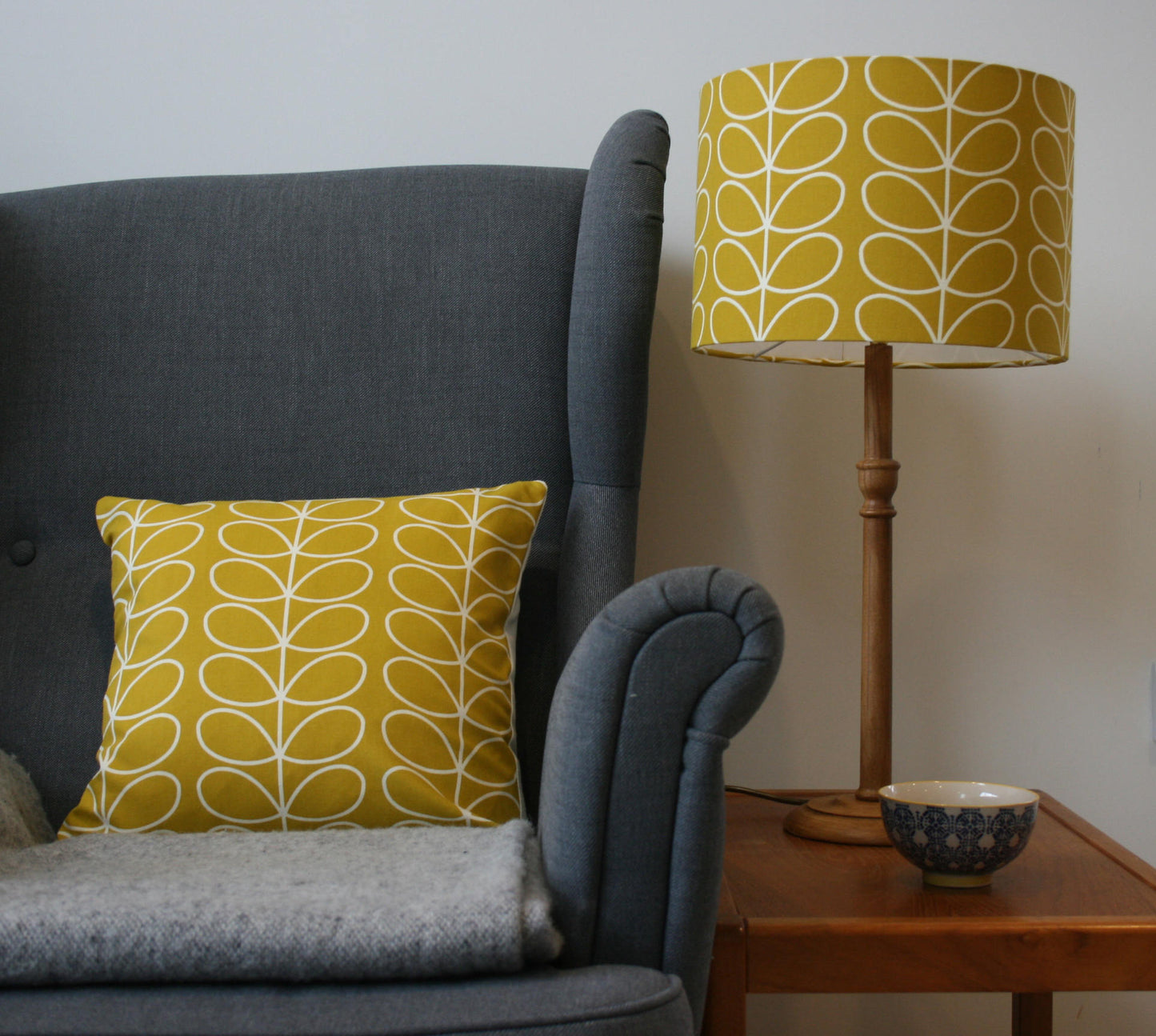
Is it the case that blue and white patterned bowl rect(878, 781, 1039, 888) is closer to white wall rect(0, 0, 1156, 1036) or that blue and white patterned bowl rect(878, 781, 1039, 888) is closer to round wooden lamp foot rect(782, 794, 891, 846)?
round wooden lamp foot rect(782, 794, 891, 846)

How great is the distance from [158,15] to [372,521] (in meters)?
0.80

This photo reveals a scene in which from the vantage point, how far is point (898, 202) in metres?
0.97

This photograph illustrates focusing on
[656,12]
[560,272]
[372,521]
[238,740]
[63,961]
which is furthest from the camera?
[656,12]

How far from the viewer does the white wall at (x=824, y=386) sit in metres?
1.42

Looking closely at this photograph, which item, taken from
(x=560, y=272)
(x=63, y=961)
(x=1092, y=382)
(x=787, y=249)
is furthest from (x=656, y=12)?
(x=63, y=961)

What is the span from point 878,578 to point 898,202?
34 centimetres

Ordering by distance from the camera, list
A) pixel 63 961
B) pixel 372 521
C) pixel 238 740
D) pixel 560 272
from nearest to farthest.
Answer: pixel 63 961 → pixel 238 740 → pixel 372 521 → pixel 560 272

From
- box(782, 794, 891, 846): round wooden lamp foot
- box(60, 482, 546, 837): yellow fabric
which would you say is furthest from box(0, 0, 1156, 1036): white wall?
box(60, 482, 546, 837): yellow fabric

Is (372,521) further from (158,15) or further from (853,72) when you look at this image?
(158,15)

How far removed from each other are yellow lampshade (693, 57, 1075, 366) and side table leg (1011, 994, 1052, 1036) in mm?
679

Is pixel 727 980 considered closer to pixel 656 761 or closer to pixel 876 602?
pixel 656 761

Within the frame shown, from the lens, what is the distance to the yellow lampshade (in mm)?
968

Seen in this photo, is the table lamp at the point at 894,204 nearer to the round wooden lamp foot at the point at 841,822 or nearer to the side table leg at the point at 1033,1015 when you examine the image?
the round wooden lamp foot at the point at 841,822

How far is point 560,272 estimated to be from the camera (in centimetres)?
121
